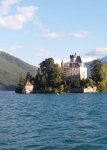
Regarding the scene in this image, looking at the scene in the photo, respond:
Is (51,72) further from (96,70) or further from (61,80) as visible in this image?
(96,70)

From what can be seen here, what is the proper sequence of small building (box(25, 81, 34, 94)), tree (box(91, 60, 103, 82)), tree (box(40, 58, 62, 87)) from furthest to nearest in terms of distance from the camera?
1. small building (box(25, 81, 34, 94))
2. tree (box(91, 60, 103, 82))
3. tree (box(40, 58, 62, 87))

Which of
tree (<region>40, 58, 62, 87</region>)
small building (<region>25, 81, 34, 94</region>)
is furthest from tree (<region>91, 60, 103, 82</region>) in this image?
small building (<region>25, 81, 34, 94</region>)

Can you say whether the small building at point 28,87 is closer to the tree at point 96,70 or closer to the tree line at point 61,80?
the tree line at point 61,80

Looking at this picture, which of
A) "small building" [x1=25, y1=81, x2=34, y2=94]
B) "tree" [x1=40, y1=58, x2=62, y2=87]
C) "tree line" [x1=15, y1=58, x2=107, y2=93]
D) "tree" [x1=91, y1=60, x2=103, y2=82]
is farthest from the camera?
"small building" [x1=25, y1=81, x2=34, y2=94]

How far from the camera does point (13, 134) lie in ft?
108

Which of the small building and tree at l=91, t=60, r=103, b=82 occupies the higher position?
tree at l=91, t=60, r=103, b=82

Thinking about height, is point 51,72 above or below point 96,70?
below

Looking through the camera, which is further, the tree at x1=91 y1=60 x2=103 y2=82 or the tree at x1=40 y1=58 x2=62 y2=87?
the tree at x1=91 y1=60 x2=103 y2=82

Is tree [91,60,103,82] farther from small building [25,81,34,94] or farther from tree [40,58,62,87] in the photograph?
small building [25,81,34,94]

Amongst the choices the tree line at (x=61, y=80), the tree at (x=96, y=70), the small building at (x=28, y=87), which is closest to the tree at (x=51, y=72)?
the tree line at (x=61, y=80)

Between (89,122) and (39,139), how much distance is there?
12.7m

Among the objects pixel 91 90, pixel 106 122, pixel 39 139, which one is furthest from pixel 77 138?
pixel 91 90

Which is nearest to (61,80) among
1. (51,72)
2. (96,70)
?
(51,72)

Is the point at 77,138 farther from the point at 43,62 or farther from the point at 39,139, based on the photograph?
the point at 43,62
